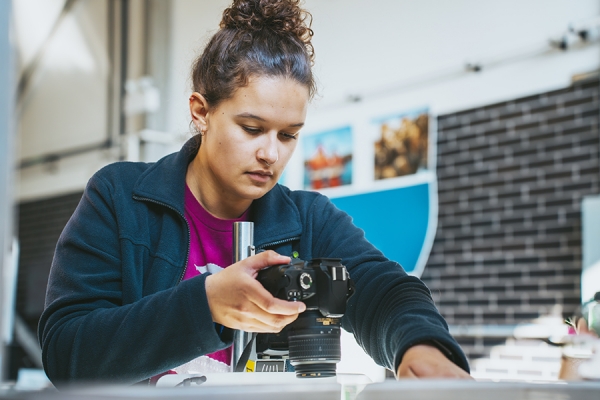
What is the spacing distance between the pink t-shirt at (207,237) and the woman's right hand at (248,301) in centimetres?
32

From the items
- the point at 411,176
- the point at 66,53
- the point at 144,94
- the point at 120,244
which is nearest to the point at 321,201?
the point at 120,244

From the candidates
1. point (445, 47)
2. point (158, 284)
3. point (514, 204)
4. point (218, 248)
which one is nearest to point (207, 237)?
point (218, 248)

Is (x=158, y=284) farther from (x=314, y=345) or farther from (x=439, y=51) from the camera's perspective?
(x=439, y=51)

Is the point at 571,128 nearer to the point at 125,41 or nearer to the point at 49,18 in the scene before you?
the point at 125,41

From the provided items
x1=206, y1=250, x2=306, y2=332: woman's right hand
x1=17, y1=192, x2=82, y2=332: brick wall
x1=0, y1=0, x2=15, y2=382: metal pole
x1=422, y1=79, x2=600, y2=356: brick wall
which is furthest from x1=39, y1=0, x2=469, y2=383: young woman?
x1=17, y1=192, x2=82, y2=332: brick wall

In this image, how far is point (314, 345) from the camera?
102cm

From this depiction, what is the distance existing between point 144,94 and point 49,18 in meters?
1.74

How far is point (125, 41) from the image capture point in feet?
22.5

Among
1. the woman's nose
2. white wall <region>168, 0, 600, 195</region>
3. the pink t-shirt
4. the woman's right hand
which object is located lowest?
the woman's right hand

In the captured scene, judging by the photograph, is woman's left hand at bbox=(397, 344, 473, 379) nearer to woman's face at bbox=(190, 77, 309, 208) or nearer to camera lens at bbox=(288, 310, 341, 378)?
camera lens at bbox=(288, 310, 341, 378)

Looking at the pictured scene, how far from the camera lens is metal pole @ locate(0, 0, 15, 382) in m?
0.58

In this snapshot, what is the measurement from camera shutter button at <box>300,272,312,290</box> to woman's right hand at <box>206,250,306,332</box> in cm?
3

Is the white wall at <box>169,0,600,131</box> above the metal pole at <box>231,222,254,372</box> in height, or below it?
above

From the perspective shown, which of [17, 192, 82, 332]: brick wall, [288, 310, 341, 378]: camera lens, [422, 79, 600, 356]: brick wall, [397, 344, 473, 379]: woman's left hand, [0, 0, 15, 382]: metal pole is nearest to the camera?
[0, 0, 15, 382]: metal pole
